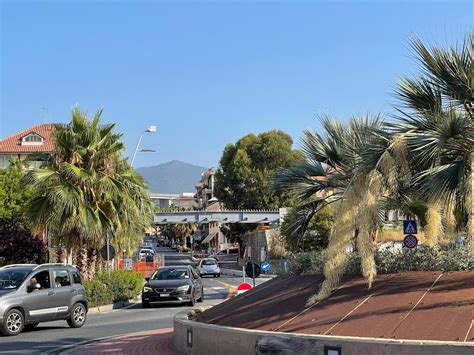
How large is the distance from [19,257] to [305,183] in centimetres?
2132

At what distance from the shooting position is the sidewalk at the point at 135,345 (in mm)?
11859

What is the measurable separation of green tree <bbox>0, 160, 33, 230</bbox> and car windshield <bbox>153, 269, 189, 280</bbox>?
1240 cm

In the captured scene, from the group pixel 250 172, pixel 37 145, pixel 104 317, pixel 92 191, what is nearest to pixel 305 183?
pixel 104 317

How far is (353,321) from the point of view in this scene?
882 cm

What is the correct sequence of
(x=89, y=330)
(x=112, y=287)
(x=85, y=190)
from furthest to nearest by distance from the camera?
(x=112, y=287), (x=85, y=190), (x=89, y=330)

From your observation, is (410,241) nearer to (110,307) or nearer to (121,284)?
(110,307)

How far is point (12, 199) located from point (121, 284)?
1392 cm

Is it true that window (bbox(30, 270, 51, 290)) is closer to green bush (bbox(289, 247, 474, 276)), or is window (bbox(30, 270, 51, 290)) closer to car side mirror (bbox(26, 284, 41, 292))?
car side mirror (bbox(26, 284, 41, 292))

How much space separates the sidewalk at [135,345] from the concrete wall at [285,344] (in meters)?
0.84

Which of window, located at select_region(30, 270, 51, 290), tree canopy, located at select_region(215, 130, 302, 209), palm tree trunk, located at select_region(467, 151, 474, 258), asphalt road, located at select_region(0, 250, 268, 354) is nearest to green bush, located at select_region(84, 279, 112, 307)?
asphalt road, located at select_region(0, 250, 268, 354)

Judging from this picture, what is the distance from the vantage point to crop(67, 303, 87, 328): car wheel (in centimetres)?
→ 1679

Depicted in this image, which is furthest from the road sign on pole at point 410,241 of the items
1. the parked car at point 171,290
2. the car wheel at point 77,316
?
the car wheel at point 77,316

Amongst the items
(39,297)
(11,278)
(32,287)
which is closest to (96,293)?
(11,278)

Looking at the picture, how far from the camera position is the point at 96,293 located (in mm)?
23266
